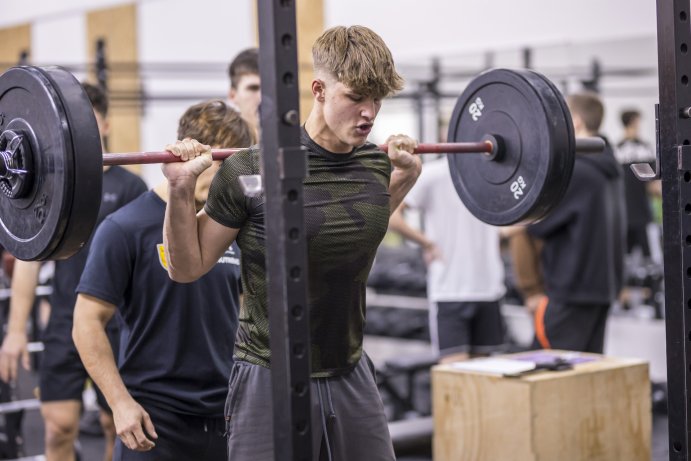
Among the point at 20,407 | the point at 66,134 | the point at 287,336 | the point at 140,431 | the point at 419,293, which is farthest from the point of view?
the point at 419,293

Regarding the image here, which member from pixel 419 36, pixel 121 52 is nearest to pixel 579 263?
pixel 419 36

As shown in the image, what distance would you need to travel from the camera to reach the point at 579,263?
3809 mm

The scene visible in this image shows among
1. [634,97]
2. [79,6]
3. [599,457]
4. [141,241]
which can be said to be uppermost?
[79,6]

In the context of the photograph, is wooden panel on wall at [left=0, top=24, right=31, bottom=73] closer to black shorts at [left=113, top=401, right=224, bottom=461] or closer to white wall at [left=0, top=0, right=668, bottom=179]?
white wall at [left=0, top=0, right=668, bottom=179]

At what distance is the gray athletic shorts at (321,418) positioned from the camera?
1.94m

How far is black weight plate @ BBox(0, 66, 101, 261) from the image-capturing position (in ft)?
5.77

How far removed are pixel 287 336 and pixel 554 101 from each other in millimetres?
1102

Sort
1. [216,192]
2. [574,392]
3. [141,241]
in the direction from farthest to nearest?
[574,392], [141,241], [216,192]

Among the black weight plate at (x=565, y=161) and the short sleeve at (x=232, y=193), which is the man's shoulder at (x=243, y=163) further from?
the black weight plate at (x=565, y=161)

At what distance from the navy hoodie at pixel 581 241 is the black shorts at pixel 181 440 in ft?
5.99

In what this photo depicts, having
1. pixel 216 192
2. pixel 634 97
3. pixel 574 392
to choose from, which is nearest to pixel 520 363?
pixel 574 392

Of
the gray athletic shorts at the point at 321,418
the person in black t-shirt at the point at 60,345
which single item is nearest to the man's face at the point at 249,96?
the person in black t-shirt at the point at 60,345

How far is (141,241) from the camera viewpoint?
7.77 ft

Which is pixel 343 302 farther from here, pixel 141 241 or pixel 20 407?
pixel 20 407
